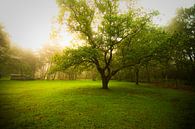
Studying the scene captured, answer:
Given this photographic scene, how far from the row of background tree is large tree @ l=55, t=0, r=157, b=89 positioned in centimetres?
114

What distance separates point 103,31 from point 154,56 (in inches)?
262

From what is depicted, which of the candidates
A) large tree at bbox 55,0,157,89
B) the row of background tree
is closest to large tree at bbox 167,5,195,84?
the row of background tree

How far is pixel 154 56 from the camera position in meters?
18.4

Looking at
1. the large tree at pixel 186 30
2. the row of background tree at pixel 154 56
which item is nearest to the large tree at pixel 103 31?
the row of background tree at pixel 154 56

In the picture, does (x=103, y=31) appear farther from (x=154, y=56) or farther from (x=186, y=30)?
(x=186, y=30)

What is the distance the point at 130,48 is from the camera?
19547 millimetres

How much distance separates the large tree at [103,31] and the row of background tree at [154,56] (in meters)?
1.14

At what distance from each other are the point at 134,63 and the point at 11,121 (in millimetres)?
15431

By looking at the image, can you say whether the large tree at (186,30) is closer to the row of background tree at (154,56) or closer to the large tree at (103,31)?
the row of background tree at (154,56)

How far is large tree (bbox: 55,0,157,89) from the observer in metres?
17.5

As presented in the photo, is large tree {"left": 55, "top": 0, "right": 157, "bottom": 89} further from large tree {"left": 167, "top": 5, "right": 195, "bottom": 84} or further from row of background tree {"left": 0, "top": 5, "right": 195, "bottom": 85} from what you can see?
large tree {"left": 167, "top": 5, "right": 195, "bottom": 84}

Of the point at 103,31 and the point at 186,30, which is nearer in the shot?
the point at 103,31

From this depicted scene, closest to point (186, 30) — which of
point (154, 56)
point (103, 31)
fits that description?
point (154, 56)

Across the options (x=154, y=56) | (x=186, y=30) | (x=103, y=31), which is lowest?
(x=154, y=56)
